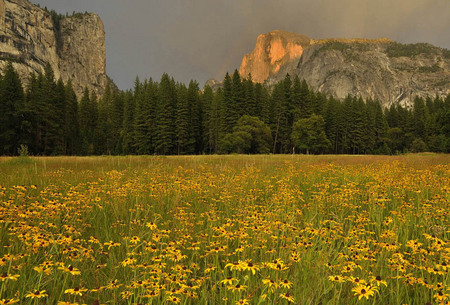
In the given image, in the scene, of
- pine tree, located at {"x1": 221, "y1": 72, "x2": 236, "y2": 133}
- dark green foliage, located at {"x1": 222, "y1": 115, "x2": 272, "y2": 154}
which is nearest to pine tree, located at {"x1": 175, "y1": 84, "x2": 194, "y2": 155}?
pine tree, located at {"x1": 221, "y1": 72, "x2": 236, "y2": 133}

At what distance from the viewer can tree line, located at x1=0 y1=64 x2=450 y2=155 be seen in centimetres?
4341

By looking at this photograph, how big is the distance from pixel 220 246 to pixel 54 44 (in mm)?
204454

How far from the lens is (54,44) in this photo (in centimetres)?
16075

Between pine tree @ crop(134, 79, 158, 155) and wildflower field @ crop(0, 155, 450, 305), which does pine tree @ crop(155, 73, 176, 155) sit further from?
wildflower field @ crop(0, 155, 450, 305)

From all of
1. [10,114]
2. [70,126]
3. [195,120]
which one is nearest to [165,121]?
[195,120]

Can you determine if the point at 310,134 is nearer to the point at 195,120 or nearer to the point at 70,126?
the point at 195,120

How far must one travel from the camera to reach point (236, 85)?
2066 inches

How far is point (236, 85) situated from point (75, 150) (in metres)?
38.3

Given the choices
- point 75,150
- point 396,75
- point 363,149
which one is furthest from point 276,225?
point 396,75

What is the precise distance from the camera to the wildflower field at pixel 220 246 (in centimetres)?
199

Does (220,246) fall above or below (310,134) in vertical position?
below

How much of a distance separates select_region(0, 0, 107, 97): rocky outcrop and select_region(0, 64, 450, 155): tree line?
87.8m

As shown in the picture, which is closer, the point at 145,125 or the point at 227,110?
the point at 227,110

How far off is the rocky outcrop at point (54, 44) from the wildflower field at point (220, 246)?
483 ft
